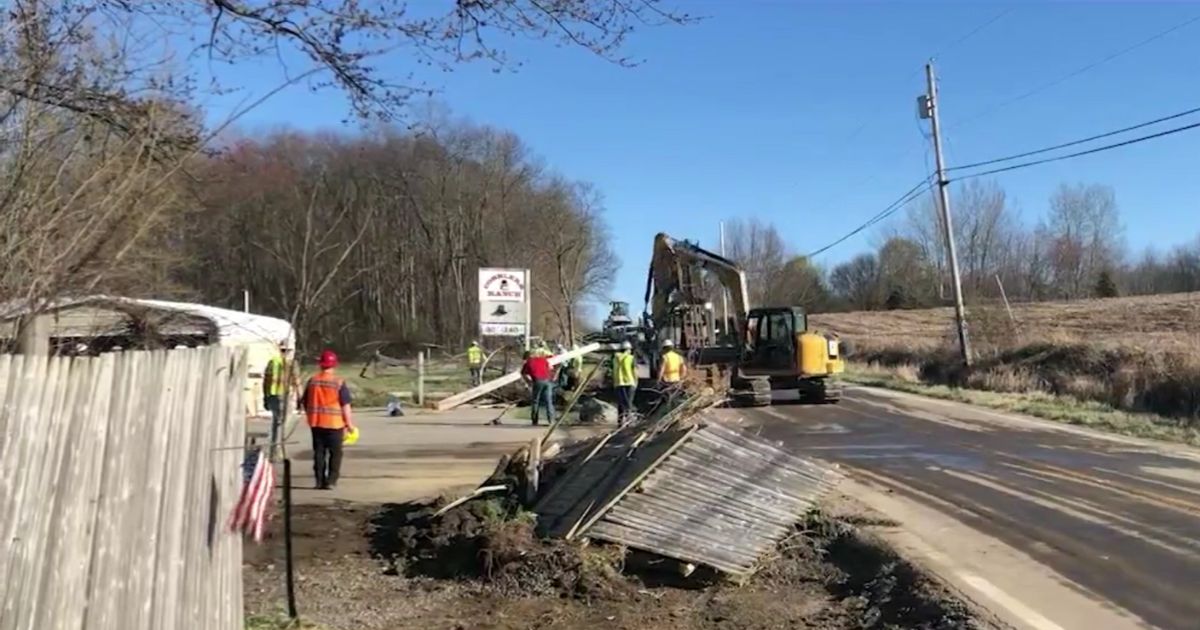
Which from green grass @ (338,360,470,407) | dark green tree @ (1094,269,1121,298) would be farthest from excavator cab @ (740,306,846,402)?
dark green tree @ (1094,269,1121,298)

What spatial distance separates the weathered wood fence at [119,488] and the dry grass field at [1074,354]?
2055 cm

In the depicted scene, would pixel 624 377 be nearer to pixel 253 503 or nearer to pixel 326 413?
pixel 326 413

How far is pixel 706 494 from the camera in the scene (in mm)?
8945

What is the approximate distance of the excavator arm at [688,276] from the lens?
28047mm

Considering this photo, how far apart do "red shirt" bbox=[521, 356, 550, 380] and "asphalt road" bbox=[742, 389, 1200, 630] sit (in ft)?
14.8

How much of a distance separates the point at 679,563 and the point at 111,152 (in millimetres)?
4865

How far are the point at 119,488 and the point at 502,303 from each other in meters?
24.5

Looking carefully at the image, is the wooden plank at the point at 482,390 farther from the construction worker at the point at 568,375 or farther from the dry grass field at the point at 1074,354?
the dry grass field at the point at 1074,354

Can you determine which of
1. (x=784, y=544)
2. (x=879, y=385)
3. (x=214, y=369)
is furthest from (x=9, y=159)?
(x=879, y=385)

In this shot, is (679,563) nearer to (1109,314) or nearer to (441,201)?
(1109,314)

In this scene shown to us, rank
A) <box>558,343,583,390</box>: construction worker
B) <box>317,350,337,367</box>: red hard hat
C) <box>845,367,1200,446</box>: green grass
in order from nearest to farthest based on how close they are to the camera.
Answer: <box>317,350,337,367</box>: red hard hat
<box>845,367,1200,446</box>: green grass
<box>558,343,583,390</box>: construction worker

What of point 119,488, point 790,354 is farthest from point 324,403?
point 790,354

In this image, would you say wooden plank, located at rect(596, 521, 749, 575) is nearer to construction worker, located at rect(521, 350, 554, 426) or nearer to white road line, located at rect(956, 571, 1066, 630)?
white road line, located at rect(956, 571, 1066, 630)

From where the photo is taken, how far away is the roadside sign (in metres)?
28.6
